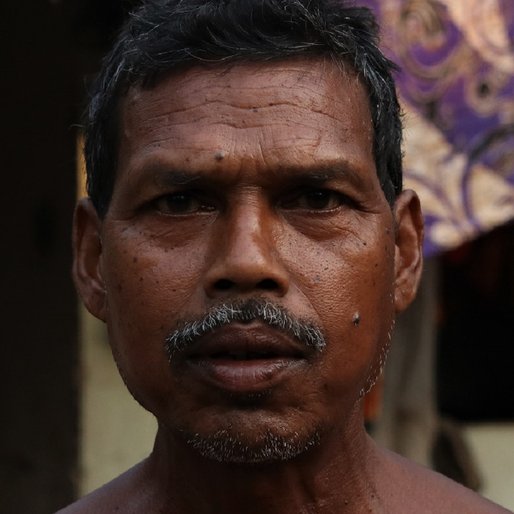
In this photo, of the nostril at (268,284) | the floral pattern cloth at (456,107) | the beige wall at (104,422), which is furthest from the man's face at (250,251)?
the beige wall at (104,422)

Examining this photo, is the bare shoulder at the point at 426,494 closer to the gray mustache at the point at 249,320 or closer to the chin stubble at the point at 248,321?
the chin stubble at the point at 248,321

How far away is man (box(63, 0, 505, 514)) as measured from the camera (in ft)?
6.78

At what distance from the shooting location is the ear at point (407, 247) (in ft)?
8.05

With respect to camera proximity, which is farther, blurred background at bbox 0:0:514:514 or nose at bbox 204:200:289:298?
blurred background at bbox 0:0:514:514

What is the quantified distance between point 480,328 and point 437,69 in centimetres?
416

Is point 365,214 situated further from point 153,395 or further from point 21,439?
point 21,439

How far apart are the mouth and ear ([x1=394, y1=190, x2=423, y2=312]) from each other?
0.44 metres

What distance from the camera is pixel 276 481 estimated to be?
2.26 m

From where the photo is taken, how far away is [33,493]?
5863 millimetres

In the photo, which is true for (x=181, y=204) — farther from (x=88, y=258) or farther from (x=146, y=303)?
(x=88, y=258)

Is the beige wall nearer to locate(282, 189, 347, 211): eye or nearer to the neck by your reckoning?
the neck

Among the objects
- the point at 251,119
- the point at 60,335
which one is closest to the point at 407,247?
the point at 251,119

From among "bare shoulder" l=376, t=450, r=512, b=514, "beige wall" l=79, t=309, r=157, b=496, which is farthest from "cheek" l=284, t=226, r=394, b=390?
"beige wall" l=79, t=309, r=157, b=496

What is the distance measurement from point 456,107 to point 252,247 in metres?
2.16
